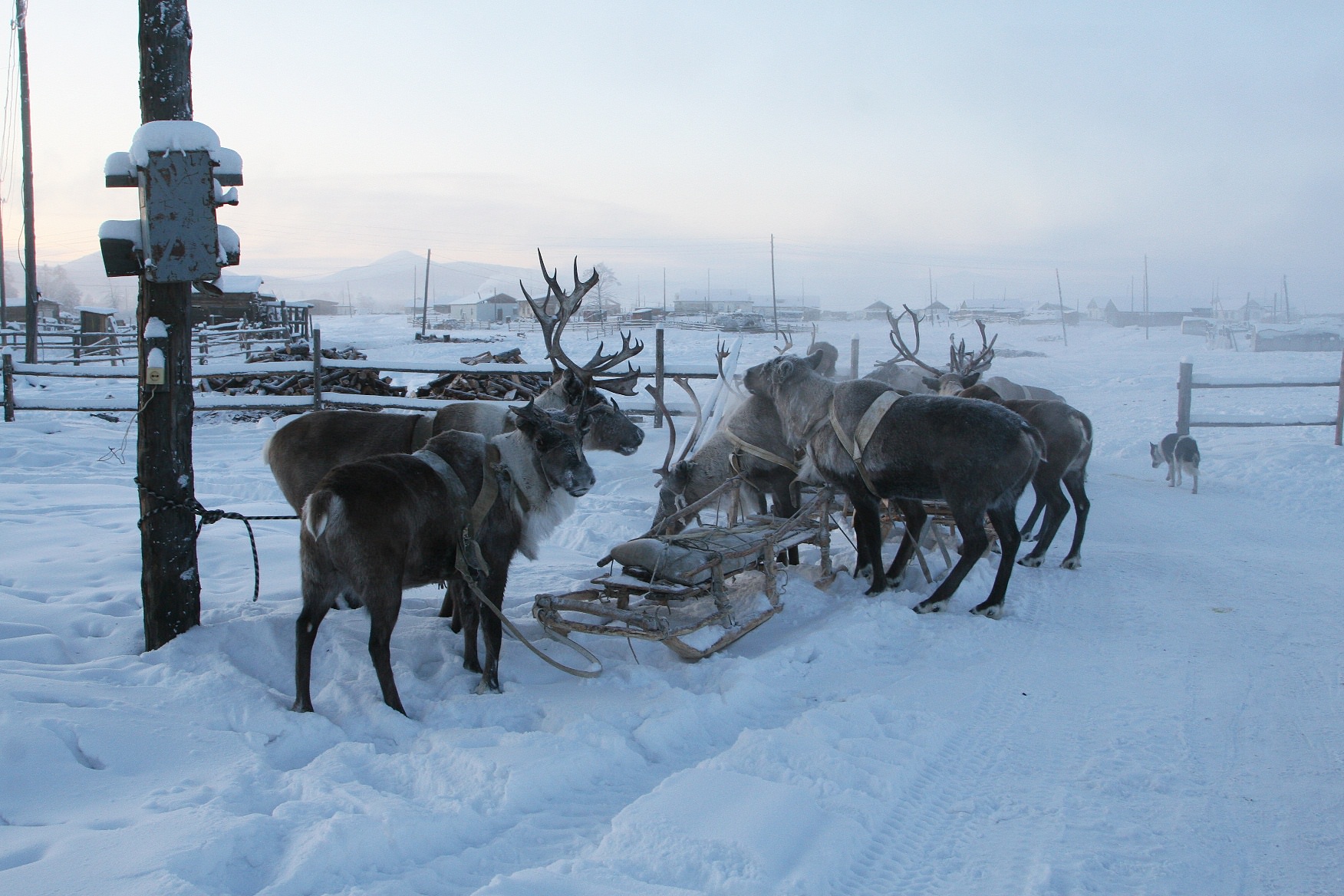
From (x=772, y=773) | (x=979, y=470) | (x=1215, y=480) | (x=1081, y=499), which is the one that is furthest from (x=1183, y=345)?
(x=772, y=773)

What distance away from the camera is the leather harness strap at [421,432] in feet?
18.0

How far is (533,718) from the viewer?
3748mm

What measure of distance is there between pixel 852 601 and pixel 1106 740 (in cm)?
216

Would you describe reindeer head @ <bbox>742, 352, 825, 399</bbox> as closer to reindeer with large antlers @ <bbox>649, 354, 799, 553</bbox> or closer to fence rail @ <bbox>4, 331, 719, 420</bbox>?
reindeer with large antlers @ <bbox>649, 354, 799, 553</bbox>

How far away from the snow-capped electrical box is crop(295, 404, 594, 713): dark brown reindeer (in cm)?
132

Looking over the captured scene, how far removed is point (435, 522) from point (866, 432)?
10.3 feet

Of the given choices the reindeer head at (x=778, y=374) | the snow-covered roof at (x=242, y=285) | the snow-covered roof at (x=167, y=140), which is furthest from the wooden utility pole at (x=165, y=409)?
the snow-covered roof at (x=242, y=285)

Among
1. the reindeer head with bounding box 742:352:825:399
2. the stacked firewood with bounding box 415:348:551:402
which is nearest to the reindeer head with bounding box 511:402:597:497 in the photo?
the reindeer head with bounding box 742:352:825:399

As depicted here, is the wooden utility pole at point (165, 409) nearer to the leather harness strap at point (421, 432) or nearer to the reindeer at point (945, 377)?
the leather harness strap at point (421, 432)

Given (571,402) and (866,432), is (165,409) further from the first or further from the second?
(866,432)

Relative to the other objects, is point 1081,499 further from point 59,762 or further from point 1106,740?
point 59,762

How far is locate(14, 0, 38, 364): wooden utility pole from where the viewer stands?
18.1 meters

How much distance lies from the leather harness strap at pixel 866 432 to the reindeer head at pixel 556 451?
2.11 m

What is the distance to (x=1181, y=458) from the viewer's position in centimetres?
1087
